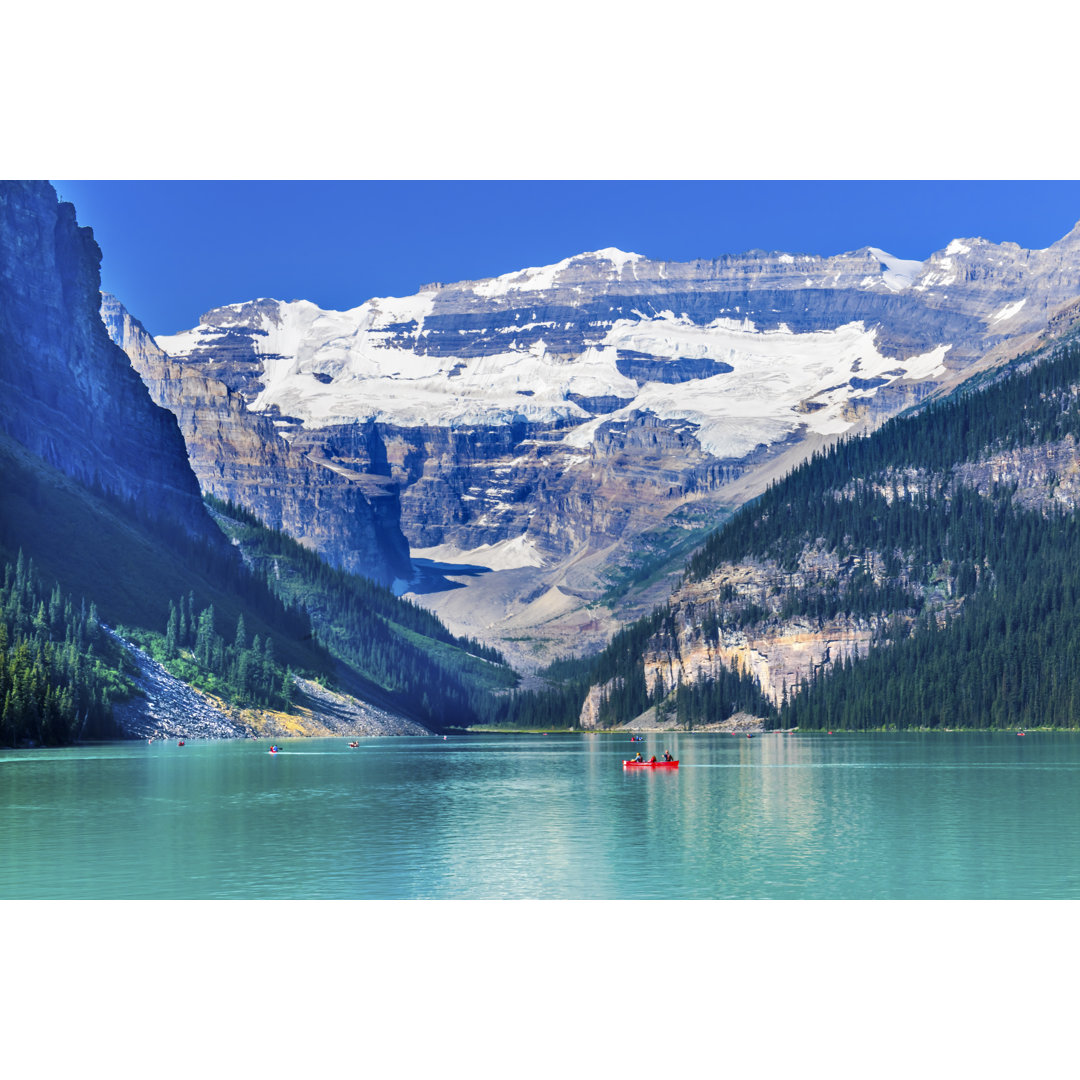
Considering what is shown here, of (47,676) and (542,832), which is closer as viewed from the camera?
(542,832)

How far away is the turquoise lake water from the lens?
213 feet

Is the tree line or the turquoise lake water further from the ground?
the tree line

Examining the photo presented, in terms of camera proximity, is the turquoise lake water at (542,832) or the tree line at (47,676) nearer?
the turquoise lake water at (542,832)

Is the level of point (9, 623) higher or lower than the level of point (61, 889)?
higher

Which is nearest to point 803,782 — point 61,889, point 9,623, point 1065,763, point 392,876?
point 1065,763

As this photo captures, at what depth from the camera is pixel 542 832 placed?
84.6 meters

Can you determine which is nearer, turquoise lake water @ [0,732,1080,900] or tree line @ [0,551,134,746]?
turquoise lake water @ [0,732,1080,900]

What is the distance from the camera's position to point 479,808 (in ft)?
330

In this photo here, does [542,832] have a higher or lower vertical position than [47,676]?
lower

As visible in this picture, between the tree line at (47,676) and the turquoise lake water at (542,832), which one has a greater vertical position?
the tree line at (47,676)

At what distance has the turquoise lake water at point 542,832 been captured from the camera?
2559 inches

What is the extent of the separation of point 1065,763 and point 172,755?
9143 cm
